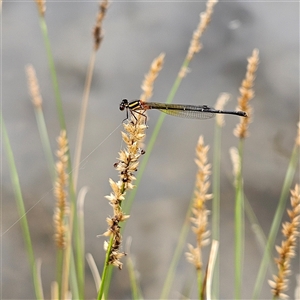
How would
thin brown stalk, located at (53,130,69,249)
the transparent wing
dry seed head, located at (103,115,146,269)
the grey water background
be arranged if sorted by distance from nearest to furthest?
dry seed head, located at (103,115,146,269) → thin brown stalk, located at (53,130,69,249) → the transparent wing → the grey water background

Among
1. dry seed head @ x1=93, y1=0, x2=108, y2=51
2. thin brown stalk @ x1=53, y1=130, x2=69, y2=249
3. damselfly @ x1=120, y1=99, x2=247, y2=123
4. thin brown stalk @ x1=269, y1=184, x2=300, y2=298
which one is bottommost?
thin brown stalk @ x1=269, y1=184, x2=300, y2=298

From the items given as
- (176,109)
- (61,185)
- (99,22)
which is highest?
(99,22)

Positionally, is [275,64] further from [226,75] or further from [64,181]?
[64,181]

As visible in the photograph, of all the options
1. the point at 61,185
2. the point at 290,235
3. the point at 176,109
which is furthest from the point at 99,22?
the point at 290,235

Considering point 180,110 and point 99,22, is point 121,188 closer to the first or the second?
point 180,110

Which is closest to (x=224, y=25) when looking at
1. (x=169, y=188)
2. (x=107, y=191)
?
(x=169, y=188)

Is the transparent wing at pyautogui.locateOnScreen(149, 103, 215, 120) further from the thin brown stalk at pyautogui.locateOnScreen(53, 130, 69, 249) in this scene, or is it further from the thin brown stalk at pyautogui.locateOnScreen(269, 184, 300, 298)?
the thin brown stalk at pyautogui.locateOnScreen(269, 184, 300, 298)

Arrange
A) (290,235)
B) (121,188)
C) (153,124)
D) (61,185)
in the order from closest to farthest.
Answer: (121,188)
(290,235)
(61,185)
(153,124)

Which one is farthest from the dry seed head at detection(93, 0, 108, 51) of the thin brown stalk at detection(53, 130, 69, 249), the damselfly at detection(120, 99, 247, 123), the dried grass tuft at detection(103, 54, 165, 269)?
the dried grass tuft at detection(103, 54, 165, 269)
